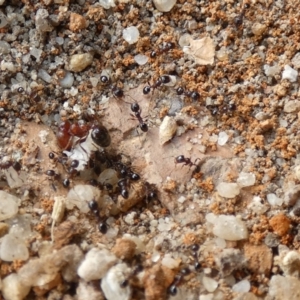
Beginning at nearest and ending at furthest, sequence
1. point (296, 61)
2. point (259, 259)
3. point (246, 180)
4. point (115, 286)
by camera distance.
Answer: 1. point (115, 286)
2. point (259, 259)
3. point (246, 180)
4. point (296, 61)

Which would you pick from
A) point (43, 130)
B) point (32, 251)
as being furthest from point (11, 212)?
point (43, 130)

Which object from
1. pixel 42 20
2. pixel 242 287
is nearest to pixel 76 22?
pixel 42 20

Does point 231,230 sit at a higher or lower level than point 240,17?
lower

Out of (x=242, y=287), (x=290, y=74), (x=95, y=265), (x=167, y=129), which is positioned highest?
(x=290, y=74)

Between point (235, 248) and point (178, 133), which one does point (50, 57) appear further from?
point (235, 248)

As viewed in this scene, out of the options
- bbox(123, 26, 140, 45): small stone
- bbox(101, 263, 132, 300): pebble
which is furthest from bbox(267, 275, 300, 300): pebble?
bbox(123, 26, 140, 45): small stone

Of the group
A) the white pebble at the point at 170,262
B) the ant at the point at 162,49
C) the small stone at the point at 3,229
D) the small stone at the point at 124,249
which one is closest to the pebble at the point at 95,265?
the small stone at the point at 124,249

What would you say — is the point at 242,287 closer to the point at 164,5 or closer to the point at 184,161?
the point at 184,161
